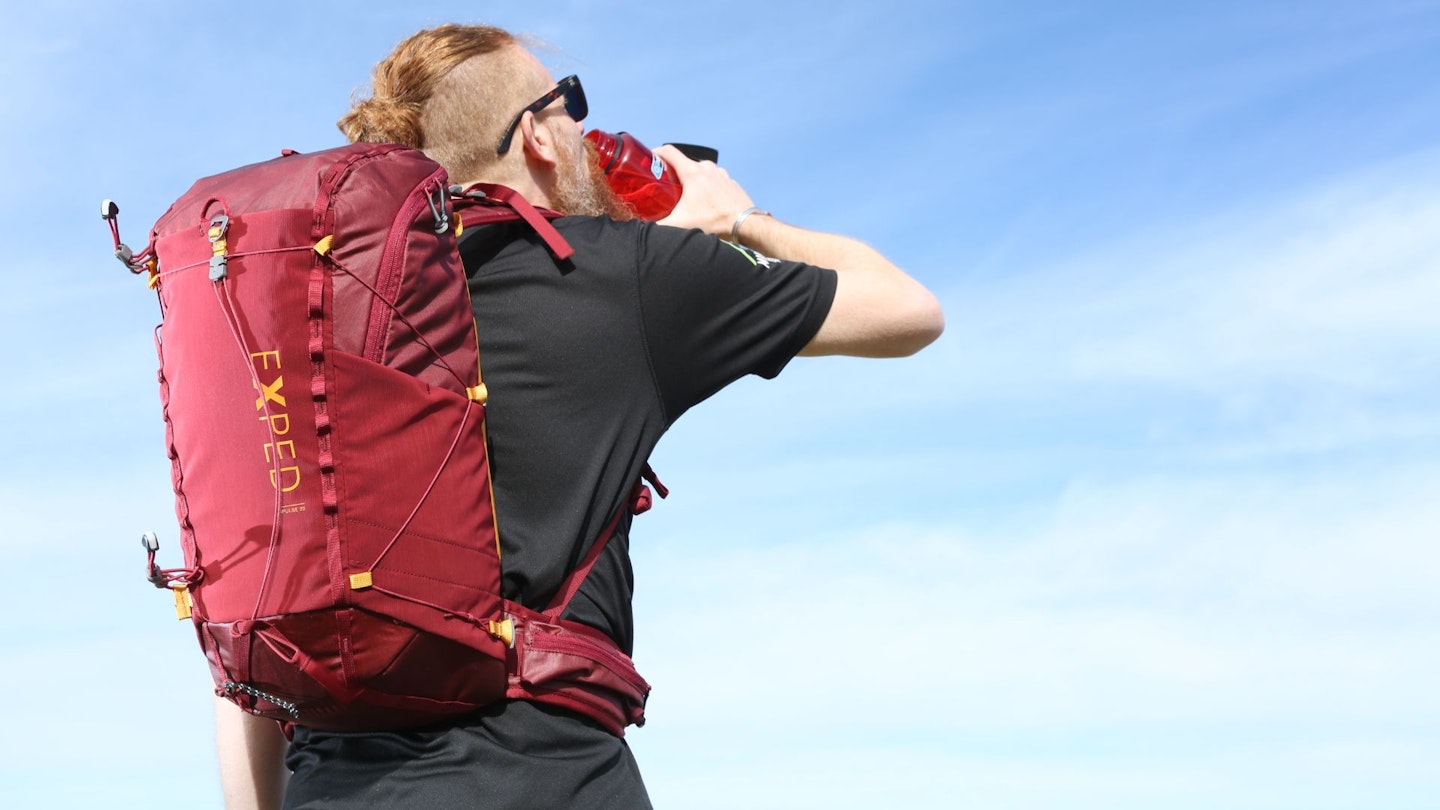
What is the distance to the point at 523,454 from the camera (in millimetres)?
3787

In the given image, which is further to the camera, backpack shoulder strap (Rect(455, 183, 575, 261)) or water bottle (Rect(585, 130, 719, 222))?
water bottle (Rect(585, 130, 719, 222))

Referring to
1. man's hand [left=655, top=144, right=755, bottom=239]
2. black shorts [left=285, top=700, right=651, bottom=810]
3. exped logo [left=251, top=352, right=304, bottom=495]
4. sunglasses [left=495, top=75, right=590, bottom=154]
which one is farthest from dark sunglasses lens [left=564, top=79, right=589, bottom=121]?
black shorts [left=285, top=700, right=651, bottom=810]

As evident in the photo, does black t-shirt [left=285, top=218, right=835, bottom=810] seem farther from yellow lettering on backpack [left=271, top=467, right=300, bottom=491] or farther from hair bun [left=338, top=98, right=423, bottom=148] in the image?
hair bun [left=338, top=98, right=423, bottom=148]

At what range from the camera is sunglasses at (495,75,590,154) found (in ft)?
14.6

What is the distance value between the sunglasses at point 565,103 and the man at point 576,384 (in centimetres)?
2

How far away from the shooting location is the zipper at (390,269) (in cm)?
344

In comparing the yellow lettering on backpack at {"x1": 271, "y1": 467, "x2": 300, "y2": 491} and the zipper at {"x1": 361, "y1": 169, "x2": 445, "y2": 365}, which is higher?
the zipper at {"x1": 361, "y1": 169, "x2": 445, "y2": 365}

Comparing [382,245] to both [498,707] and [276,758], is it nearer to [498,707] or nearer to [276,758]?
[498,707]

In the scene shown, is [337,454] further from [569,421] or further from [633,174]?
[633,174]

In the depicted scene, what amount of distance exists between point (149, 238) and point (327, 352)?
0.77 m

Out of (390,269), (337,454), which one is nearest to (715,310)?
(390,269)

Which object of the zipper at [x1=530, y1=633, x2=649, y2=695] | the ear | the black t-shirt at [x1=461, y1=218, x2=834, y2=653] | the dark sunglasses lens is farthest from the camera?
the dark sunglasses lens

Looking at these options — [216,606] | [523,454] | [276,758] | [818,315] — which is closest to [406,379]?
[523,454]

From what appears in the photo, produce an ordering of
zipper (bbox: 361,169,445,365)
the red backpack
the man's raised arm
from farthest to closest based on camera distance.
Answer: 1. the man's raised arm
2. zipper (bbox: 361,169,445,365)
3. the red backpack
